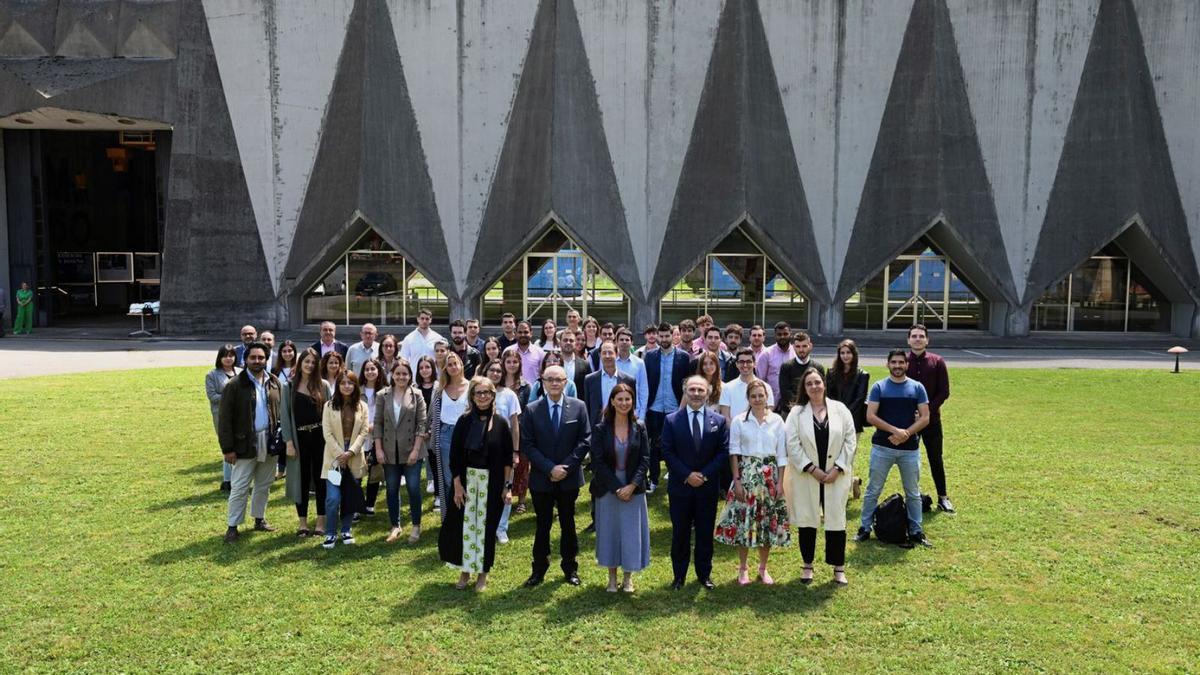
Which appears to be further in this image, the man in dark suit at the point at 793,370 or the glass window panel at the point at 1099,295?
the glass window panel at the point at 1099,295

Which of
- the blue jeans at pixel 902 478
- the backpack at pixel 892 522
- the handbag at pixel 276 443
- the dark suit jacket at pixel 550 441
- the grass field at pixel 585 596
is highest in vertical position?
the dark suit jacket at pixel 550 441

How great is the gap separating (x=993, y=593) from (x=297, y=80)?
24726mm

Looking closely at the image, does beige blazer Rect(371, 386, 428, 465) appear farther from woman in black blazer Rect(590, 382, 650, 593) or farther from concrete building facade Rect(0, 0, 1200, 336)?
concrete building facade Rect(0, 0, 1200, 336)

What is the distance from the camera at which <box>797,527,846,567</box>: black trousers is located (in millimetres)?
6910

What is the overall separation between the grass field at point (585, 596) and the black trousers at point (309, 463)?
35 centimetres

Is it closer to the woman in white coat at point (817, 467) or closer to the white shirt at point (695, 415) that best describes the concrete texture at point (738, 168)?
the woman in white coat at point (817, 467)

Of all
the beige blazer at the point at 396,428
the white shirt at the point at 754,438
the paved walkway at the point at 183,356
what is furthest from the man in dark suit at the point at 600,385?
the paved walkway at the point at 183,356

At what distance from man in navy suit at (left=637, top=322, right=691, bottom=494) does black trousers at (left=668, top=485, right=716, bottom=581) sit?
2.50m

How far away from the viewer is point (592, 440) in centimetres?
680

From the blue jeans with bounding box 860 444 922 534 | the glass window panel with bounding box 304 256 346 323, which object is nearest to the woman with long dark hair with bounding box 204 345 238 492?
the blue jeans with bounding box 860 444 922 534

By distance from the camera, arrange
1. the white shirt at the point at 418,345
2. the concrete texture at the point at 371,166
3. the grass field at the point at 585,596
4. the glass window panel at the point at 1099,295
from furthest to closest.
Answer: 1. the glass window panel at the point at 1099,295
2. the concrete texture at the point at 371,166
3. the white shirt at the point at 418,345
4. the grass field at the point at 585,596

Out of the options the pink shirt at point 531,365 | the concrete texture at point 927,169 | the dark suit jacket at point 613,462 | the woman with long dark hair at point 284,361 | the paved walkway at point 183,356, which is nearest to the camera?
the dark suit jacket at point 613,462

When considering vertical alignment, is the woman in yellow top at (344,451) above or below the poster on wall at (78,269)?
below

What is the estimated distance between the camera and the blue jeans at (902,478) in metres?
7.83
